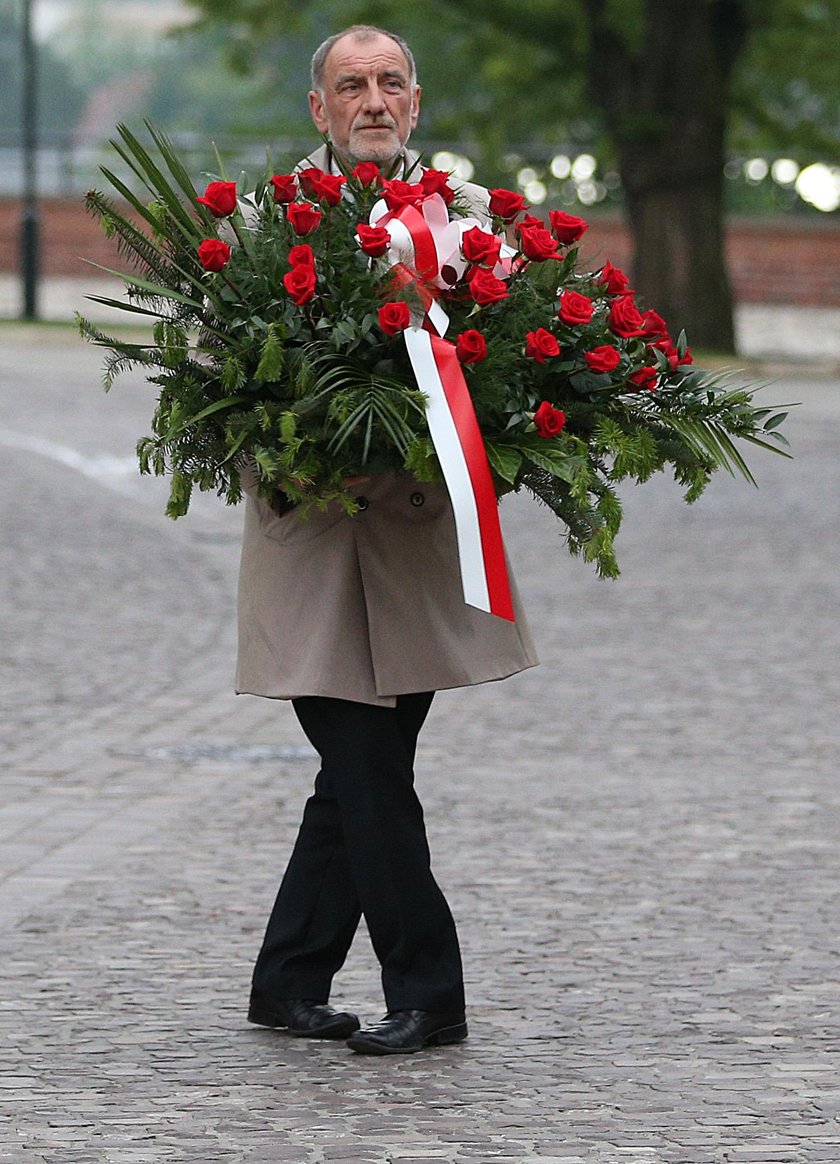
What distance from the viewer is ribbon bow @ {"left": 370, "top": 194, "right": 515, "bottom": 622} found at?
4332 mm

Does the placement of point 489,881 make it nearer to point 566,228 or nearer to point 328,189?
point 566,228

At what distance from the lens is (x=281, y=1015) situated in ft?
16.1

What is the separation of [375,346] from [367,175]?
1.14 feet

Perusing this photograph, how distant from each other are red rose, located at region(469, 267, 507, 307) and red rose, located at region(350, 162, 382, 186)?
289 mm

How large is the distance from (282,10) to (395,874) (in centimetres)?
2625

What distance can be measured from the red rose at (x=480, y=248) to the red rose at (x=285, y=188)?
0.35 m

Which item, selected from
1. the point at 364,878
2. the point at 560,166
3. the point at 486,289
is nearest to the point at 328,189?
the point at 486,289

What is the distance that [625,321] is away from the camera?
4.50 meters

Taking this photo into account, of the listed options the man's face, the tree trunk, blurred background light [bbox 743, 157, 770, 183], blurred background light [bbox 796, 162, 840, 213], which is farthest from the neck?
blurred background light [bbox 743, 157, 770, 183]

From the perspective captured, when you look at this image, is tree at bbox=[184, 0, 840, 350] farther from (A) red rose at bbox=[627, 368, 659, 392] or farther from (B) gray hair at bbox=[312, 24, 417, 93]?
(A) red rose at bbox=[627, 368, 659, 392]

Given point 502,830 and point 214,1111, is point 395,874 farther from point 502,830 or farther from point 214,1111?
point 502,830

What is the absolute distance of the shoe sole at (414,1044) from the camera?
187 inches

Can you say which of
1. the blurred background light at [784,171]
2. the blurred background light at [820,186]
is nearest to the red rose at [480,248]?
the blurred background light at [820,186]

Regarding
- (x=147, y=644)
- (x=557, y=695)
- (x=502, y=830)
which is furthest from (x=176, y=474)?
(x=147, y=644)
